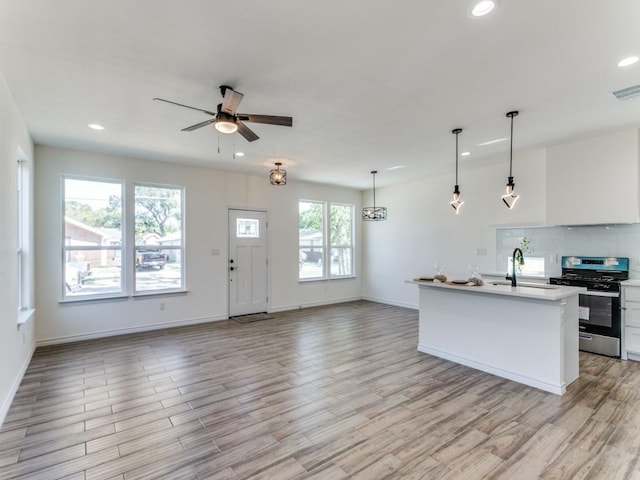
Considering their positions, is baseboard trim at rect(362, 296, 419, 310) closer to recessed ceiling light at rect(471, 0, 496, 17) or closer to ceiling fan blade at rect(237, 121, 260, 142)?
ceiling fan blade at rect(237, 121, 260, 142)

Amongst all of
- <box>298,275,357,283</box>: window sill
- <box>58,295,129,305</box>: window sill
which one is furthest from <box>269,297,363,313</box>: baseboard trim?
<box>58,295,129,305</box>: window sill

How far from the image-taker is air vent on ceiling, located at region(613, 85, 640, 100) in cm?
294

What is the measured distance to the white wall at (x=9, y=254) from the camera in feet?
8.99

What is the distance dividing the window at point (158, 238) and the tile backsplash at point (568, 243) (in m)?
5.65

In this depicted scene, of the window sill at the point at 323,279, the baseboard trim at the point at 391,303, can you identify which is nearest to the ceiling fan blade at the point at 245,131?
the window sill at the point at 323,279

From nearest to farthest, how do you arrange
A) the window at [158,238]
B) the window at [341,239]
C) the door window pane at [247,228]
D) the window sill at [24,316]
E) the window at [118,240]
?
the window sill at [24,316]
the window at [118,240]
the window at [158,238]
the door window pane at [247,228]
the window at [341,239]

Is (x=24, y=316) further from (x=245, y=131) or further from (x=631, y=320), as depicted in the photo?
(x=631, y=320)

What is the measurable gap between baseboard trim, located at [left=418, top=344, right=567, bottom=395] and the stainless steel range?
1.55 m

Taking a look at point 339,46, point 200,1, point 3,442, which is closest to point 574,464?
point 339,46

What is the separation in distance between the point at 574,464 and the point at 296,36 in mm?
3363

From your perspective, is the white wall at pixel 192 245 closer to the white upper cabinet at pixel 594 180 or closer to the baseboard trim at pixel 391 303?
the baseboard trim at pixel 391 303

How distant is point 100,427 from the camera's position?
260 centimetres

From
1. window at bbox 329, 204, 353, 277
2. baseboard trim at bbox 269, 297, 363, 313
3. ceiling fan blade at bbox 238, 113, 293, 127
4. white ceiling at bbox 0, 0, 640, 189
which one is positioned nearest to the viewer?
white ceiling at bbox 0, 0, 640, 189

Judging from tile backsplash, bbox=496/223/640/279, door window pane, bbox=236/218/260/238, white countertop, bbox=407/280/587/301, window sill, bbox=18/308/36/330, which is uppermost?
door window pane, bbox=236/218/260/238
